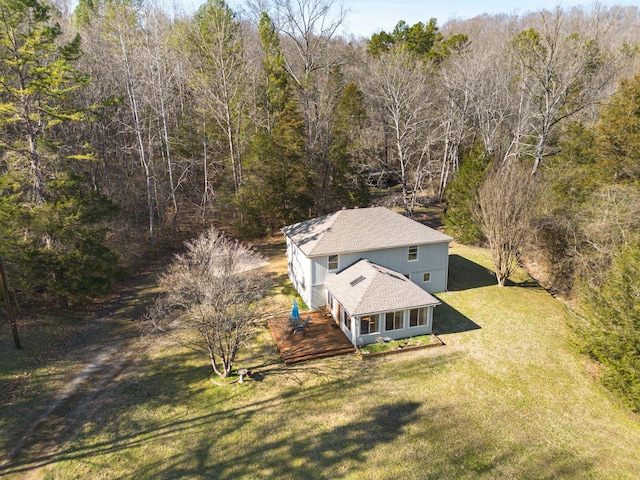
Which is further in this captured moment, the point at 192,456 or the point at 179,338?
the point at 179,338

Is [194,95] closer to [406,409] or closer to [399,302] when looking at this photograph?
[399,302]

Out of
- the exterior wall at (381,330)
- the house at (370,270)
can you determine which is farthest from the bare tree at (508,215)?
the exterior wall at (381,330)

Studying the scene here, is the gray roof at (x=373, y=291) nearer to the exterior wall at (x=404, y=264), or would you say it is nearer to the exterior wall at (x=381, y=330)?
the exterior wall at (x=381, y=330)

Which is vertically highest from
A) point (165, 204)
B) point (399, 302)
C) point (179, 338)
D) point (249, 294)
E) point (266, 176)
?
point (266, 176)

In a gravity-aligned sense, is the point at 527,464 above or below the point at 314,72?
below

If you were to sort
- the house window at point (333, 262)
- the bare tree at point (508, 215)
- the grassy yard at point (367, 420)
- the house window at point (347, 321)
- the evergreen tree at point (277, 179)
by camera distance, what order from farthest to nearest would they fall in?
1. the evergreen tree at point (277, 179)
2. the bare tree at point (508, 215)
3. the house window at point (333, 262)
4. the house window at point (347, 321)
5. the grassy yard at point (367, 420)

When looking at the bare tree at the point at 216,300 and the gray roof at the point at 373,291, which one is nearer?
the bare tree at the point at 216,300

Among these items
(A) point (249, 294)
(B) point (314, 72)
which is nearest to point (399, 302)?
(A) point (249, 294)

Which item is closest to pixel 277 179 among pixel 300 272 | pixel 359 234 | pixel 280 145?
pixel 280 145

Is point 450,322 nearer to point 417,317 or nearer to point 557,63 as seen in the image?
point 417,317
